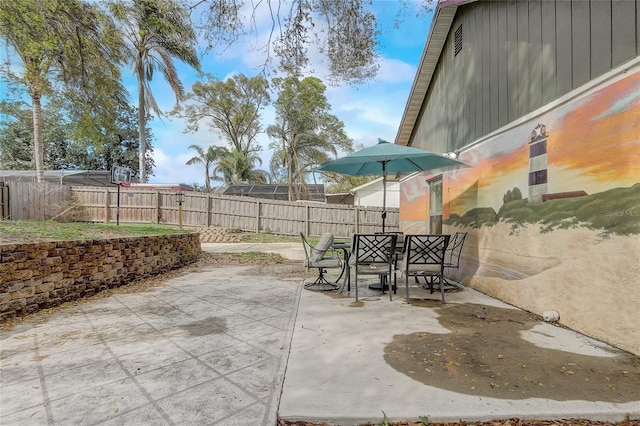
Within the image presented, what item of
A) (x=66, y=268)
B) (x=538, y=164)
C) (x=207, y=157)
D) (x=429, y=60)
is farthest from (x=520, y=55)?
(x=207, y=157)

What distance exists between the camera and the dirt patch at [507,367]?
205 centimetres

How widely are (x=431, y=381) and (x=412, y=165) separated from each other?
3953 mm

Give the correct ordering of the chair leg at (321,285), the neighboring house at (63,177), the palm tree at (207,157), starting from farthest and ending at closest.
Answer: the palm tree at (207,157)
the neighboring house at (63,177)
the chair leg at (321,285)

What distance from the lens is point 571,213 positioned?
3.28 meters

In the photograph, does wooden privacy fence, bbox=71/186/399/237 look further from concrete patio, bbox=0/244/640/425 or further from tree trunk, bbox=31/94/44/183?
concrete patio, bbox=0/244/640/425

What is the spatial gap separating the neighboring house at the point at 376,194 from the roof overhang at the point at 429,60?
411 inches

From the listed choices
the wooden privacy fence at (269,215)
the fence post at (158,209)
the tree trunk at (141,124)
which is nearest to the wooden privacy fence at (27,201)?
the wooden privacy fence at (269,215)

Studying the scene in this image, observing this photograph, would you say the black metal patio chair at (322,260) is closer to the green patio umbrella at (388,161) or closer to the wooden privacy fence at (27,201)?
the green patio umbrella at (388,161)

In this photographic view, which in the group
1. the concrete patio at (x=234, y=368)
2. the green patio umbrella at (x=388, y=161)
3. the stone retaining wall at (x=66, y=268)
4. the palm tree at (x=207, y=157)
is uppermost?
the palm tree at (x=207, y=157)

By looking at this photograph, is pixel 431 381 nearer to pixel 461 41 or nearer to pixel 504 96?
pixel 504 96

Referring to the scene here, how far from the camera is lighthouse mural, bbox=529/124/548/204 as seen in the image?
369 centimetres

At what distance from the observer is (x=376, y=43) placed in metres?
4.48

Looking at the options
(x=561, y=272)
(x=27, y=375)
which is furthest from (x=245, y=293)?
(x=561, y=272)

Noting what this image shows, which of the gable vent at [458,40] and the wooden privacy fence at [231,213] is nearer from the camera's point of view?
the gable vent at [458,40]
